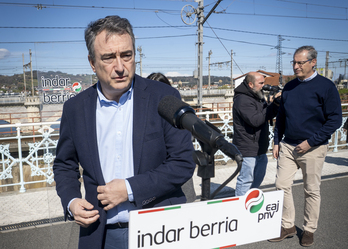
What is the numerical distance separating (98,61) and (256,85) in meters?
2.69

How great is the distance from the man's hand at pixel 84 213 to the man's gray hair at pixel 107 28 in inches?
29.3

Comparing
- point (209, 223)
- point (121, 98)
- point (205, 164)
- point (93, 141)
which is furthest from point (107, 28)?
point (209, 223)

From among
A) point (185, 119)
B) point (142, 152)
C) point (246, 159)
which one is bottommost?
point (246, 159)

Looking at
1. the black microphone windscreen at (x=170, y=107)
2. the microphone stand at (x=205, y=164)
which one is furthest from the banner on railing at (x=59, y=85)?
the microphone stand at (x=205, y=164)

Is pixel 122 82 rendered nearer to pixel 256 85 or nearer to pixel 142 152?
pixel 142 152

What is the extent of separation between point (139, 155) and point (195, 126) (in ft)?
1.43

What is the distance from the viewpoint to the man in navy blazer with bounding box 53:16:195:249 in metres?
1.27

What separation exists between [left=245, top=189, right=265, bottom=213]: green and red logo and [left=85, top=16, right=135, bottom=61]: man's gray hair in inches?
37.6

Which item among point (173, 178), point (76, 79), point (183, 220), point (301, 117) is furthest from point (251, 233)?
point (76, 79)

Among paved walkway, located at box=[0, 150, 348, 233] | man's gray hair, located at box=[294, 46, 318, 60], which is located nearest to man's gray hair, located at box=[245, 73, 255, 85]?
man's gray hair, located at box=[294, 46, 318, 60]

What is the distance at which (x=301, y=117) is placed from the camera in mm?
2959

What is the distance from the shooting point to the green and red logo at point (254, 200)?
1017mm

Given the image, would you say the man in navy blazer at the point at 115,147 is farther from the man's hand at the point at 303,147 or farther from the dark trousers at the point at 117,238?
the man's hand at the point at 303,147

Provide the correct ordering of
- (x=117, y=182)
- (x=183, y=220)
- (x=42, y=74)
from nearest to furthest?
(x=183, y=220) < (x=117, y=182) < (x=42, y=74)
